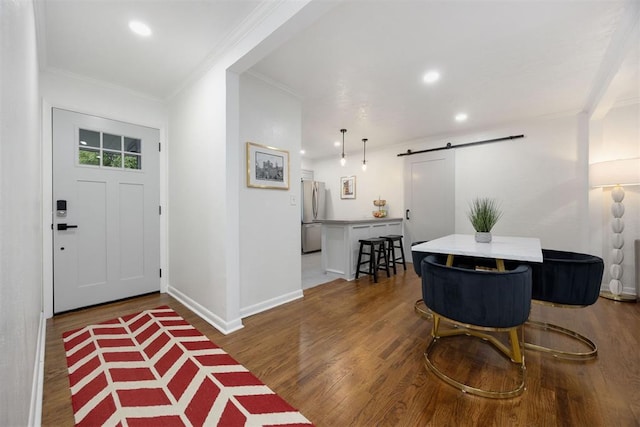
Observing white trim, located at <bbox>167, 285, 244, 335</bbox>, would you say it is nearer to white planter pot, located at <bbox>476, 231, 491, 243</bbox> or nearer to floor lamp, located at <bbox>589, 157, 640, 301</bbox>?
white planter pot, located at <bbox>476, 231, 491, 243</bbox>

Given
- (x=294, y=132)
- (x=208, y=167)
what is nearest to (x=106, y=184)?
(x=208, y=167)

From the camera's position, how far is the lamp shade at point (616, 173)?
2.89 metres

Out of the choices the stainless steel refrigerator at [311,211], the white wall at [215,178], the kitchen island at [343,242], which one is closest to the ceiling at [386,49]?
the white wall at [215,178]

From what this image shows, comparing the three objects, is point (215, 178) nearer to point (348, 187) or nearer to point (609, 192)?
point (348, 187)

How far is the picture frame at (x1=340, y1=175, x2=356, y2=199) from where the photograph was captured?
6.36m

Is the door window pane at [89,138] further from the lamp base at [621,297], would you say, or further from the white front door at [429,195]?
the lamp base at [621,297]

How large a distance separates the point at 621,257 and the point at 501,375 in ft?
9.77

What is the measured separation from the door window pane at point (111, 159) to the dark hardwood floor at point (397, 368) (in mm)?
1613

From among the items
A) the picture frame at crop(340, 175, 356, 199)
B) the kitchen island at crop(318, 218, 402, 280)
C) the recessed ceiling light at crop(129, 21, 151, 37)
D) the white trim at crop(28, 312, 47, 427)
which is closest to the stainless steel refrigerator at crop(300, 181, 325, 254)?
the picture frame at crop(340, 175, 356, 199)

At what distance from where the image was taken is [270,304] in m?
2.87

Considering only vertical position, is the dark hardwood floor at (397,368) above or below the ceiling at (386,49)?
below

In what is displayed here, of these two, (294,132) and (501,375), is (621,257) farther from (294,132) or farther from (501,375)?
(294,132)

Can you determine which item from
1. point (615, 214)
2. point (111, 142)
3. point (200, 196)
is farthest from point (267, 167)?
point (615, 214)

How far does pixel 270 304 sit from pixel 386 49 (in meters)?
2.77
